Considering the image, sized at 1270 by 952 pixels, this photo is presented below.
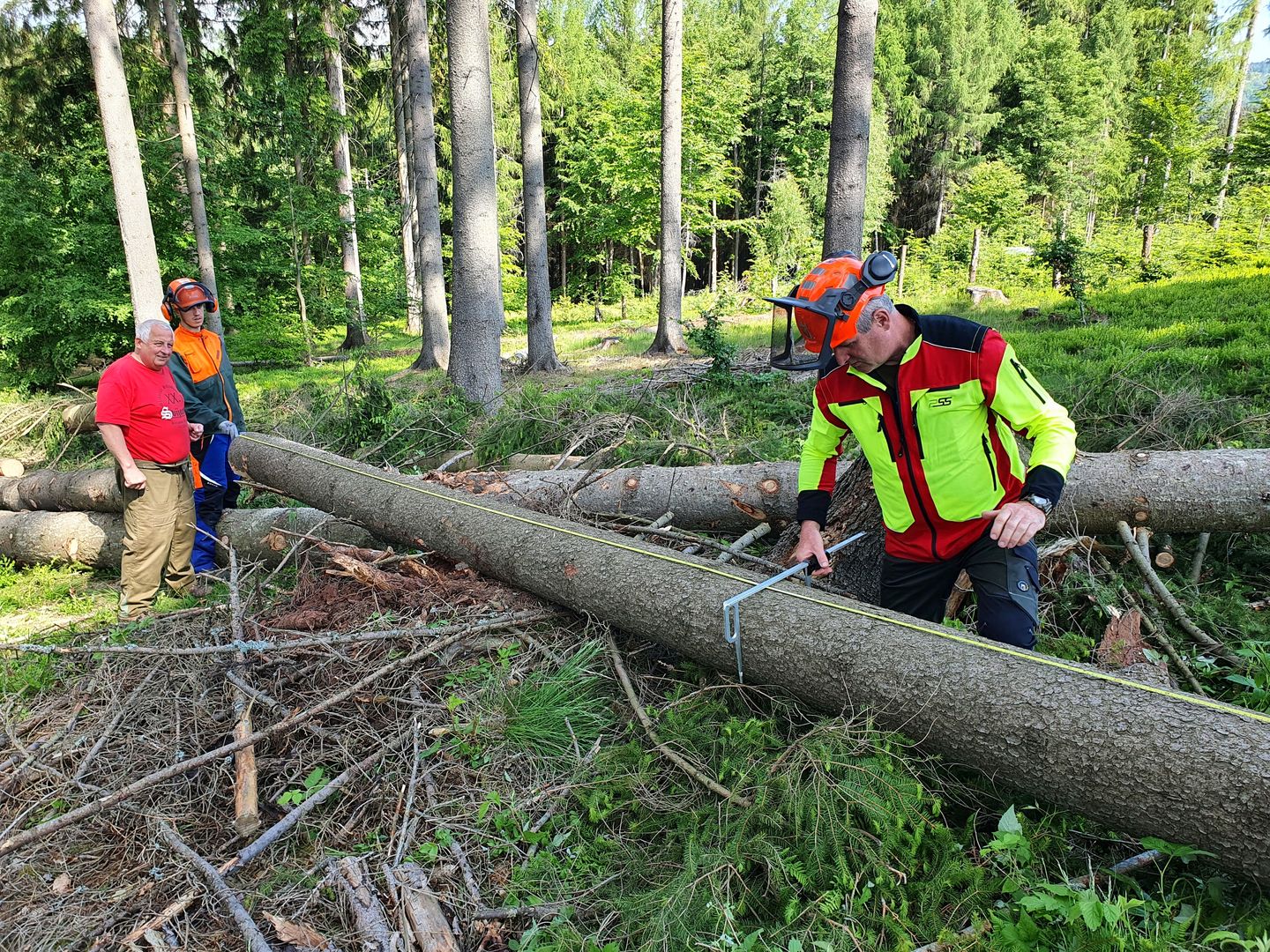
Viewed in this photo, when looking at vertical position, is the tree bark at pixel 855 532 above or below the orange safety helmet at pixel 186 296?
below

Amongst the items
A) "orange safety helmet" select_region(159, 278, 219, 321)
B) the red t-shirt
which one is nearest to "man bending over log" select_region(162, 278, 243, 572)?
"orange safety helmet" select_region(159, 278, 219, 321)

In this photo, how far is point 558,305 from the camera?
3130 cm

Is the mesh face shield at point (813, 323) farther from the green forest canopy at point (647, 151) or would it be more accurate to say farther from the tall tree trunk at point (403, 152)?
the tall tree trunk at point (403, 152)

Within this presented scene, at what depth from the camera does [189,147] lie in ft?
41.9

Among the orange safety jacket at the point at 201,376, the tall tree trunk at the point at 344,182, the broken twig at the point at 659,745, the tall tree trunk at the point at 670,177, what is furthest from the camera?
the tall tree trunk at the point at 344,182

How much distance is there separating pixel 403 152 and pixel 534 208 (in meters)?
13.7

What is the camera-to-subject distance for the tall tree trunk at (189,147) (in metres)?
12.3

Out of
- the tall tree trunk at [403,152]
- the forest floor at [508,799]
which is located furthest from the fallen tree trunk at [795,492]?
the tall tree trunk at [403,152]

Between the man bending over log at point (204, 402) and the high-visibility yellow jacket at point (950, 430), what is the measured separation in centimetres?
487

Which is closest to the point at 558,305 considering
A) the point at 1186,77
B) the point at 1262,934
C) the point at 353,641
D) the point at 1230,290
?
the point at 1186,77

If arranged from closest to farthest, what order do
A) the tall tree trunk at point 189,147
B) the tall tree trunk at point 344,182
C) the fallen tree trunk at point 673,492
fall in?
the fallen tree trunk at point 673,492 → the tall tree trunk at point 189,147 → the tall tree trunk at point 344,182

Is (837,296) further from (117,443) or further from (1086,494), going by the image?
(117,443)

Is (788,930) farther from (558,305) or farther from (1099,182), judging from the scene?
(1099,182)

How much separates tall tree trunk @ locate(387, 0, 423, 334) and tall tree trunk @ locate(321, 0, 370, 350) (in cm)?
137
